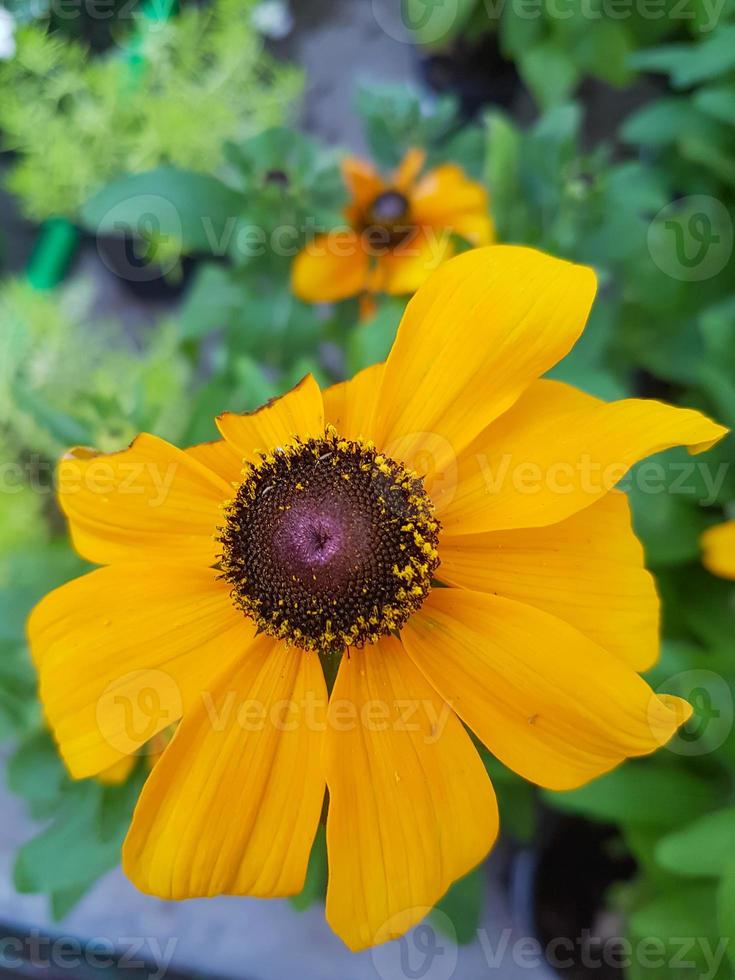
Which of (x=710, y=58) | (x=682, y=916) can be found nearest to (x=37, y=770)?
(x=682, y=916)

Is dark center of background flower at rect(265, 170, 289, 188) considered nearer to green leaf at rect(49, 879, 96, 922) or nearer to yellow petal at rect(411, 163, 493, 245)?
yellow petal at rect(411, 163, 493, 245)

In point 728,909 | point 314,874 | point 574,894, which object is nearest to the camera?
point 728,909

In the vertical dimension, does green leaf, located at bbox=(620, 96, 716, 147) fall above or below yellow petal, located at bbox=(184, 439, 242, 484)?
above

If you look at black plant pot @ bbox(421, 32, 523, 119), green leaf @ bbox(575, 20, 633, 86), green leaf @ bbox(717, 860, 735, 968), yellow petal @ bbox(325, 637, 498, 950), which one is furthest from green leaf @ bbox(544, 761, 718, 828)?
black plant pot @ bbox(421, 32, 523, 119)

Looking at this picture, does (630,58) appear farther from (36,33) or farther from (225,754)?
(225,754)

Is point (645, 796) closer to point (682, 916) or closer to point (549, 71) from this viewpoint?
point (682, 916)

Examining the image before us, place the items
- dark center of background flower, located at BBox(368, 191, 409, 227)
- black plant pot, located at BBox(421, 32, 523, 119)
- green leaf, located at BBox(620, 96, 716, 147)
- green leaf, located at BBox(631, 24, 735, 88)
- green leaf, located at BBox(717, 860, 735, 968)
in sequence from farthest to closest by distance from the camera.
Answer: black plant pot, located at BBox(421, 32, 523, 119) → green leaf, located at BBox(620, 96, 716, 147) → dark center of background flower, located at BBox(368, 191, 409, 227) → green leaf, located at BBox(631, 24, 735, 88) → green leaf, located at BBox(717, 860, 735, 968)

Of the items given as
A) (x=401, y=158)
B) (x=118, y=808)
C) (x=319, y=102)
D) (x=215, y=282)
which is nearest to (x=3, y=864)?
(x=118, y=808)

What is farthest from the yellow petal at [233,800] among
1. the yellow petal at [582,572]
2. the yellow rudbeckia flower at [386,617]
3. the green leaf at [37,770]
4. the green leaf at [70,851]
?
the green leaf at [37,770]
